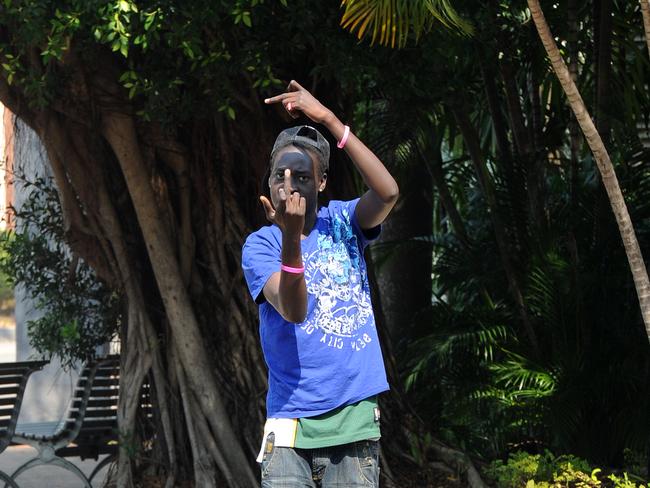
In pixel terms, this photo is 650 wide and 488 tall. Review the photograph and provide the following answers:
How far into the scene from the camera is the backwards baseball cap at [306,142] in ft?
10.2

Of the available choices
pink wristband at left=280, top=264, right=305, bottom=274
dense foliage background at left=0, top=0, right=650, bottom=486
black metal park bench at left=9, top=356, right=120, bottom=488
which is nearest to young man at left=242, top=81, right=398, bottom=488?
pink wristband at left=280, top=264, right=305, bottom=274

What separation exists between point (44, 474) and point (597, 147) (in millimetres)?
5306

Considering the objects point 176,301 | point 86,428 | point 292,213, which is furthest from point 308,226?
point 86,428

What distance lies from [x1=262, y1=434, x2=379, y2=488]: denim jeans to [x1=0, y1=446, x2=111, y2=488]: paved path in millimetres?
4547

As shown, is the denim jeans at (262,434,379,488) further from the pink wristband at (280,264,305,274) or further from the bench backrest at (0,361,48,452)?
the bench backrest at (0,361,48,452)

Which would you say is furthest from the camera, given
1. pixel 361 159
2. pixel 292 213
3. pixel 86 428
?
pixel 86 428

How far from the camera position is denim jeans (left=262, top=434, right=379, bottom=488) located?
3.01 meters

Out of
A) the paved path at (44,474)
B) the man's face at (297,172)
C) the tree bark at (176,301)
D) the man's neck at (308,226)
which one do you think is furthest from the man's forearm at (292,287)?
the paved path at (44,474)

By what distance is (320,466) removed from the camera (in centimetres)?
306

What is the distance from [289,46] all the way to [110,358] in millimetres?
2528

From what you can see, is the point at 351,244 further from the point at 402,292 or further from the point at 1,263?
the point at 402,292

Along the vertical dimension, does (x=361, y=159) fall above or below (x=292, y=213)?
above

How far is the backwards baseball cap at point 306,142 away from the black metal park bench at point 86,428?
3.79 metres

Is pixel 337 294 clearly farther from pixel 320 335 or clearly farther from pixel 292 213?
pixel 292 213
